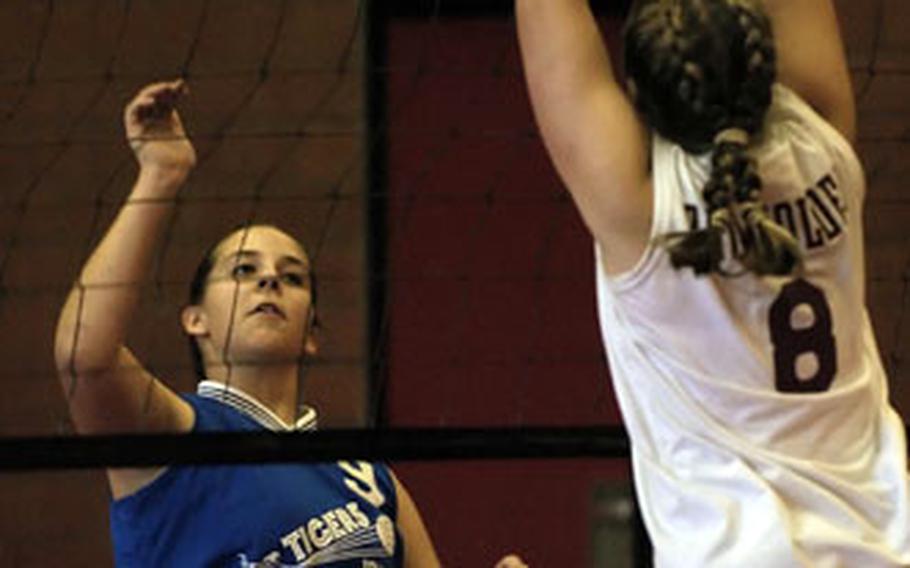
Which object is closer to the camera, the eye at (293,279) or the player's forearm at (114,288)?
the player's forearm at (114,288)

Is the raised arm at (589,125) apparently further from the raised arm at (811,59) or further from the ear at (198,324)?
the ear at (198,324)

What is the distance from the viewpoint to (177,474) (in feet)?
7.82

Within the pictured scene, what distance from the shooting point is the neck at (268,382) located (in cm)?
258

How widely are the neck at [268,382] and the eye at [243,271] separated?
0.37 ft

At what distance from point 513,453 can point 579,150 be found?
24.4 inches

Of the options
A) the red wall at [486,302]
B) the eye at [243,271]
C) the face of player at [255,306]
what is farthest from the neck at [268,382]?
the red wall at [486,302]

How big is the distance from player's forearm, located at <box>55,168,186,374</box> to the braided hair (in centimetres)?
81

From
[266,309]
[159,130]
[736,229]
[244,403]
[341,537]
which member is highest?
[159,130]

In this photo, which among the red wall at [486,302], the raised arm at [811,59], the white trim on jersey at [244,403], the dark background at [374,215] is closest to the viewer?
the raised arm at [811,59]

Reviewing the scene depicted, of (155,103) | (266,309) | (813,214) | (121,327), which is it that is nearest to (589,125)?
(813,214)

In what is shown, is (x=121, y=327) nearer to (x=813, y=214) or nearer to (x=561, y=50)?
(x=561, y=50)

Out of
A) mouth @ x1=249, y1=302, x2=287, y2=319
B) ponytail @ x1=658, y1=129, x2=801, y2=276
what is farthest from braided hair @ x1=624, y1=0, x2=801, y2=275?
mouth @ x1=249, y1=302, x2=287, y2=319

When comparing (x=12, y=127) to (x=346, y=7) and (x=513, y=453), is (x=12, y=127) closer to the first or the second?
(x=346, y=7)

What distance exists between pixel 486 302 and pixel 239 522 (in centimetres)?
159
